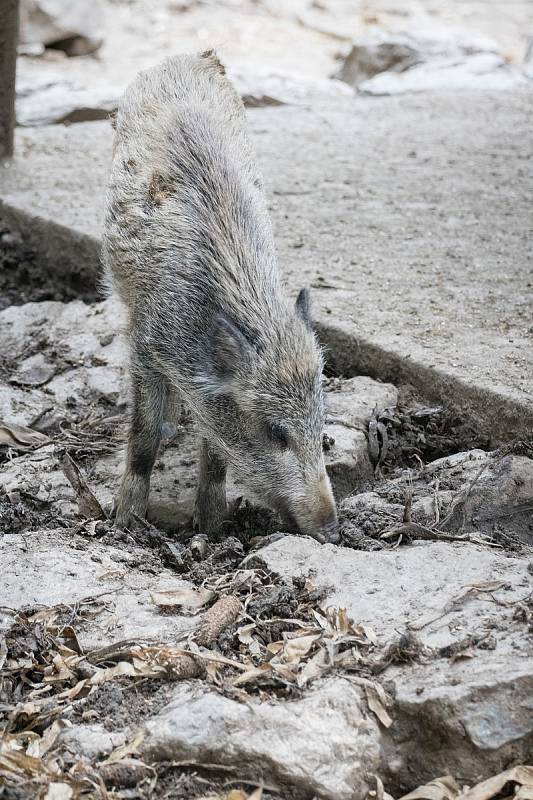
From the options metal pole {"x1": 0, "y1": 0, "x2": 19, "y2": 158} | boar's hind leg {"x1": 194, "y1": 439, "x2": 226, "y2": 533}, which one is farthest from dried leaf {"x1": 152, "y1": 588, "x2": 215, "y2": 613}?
metal pole {"x1": 0, "y1": 0, "x2": 19, "y2": 158}

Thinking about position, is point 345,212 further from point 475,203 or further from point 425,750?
point 425,750

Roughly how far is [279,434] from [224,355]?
1.34 ft

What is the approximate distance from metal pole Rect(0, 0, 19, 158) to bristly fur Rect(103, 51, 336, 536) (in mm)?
3015

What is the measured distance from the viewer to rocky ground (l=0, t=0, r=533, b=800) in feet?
8.87

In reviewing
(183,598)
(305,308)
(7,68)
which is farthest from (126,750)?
(7,68)

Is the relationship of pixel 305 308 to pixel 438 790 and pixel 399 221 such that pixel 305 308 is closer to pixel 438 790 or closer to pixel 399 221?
pixel 438 790

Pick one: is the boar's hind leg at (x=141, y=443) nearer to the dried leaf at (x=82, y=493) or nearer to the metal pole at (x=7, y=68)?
the dried leaf at (x=82, y=493)

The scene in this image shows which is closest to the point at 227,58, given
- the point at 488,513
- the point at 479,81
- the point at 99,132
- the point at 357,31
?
the point at 357,31

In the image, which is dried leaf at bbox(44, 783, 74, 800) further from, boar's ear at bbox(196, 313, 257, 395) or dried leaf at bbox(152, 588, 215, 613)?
boar's ear at bbox(196, 313, 257, 395)

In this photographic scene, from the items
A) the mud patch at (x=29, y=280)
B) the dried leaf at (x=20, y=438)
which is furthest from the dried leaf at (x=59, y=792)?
the mud patch at (x=29, y=280)

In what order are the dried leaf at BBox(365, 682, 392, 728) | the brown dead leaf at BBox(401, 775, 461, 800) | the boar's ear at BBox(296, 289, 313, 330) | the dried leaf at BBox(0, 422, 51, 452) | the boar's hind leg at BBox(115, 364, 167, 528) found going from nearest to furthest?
the brown dead leaf at BBox(401, 775, 461, 800)
the dried leaf at BBox(365, 682, 392, 728)
the boar's ear at BBox(296, 289, 313, 330)
the boar's hind leg at BBox(115, 364, 167, 528)
the dried leaf at BBox(0, 422, 51, 452)

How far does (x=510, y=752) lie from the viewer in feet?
9.04

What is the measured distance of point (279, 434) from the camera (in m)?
4.06

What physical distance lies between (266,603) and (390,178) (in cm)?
524
